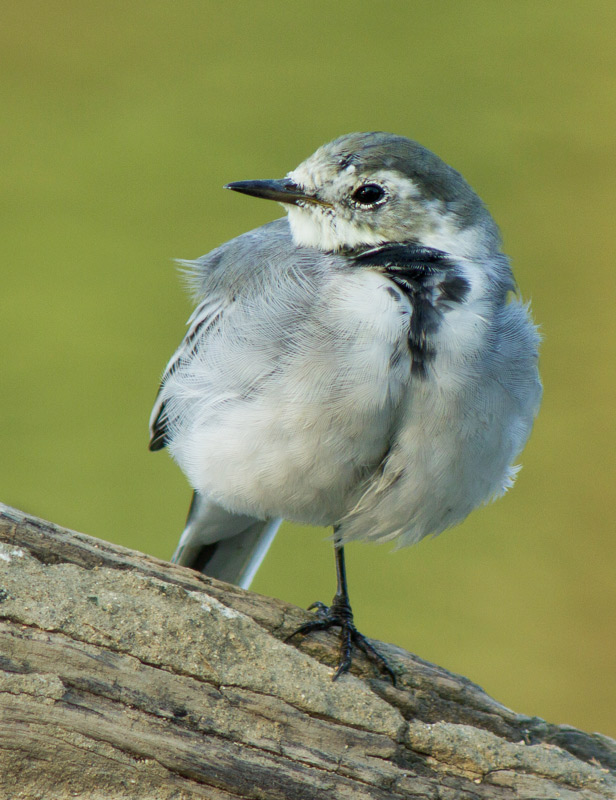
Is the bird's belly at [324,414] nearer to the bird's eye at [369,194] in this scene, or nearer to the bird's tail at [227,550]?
the bird's eye at [369,194]

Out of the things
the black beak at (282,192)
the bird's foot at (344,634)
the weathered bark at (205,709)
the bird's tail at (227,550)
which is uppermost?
the black beak at (282,192)

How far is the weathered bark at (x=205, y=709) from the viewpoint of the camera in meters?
1.81

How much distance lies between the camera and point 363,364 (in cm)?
206

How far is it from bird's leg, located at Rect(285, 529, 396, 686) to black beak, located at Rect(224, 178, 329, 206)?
1059 mm

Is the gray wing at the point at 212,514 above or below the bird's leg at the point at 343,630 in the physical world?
above

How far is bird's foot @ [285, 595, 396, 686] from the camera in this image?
7.38 feet

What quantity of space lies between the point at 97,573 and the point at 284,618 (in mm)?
529

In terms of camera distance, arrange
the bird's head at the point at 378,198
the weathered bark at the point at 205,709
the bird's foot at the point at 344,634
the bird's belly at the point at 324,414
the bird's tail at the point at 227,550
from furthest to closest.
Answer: the bird's tail at the point at 227,550 → the bird's head at the point at 378,198 → the bird's foot at the point at 344,634 → the bird's belly at the point at 324,414 → the weathered bark at the point at 205,709

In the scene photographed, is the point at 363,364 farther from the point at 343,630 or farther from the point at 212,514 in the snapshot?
the point at 212,514

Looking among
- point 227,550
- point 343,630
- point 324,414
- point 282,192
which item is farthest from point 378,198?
point 227,550

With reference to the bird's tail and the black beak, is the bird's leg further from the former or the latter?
the black beak

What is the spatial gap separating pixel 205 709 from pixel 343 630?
0.57 meters

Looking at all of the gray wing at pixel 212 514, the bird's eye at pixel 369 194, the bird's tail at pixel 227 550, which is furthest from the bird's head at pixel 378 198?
the bird's tail at pixel 227 550

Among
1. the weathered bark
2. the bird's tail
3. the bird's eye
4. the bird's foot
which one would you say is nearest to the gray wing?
the bird's tail
